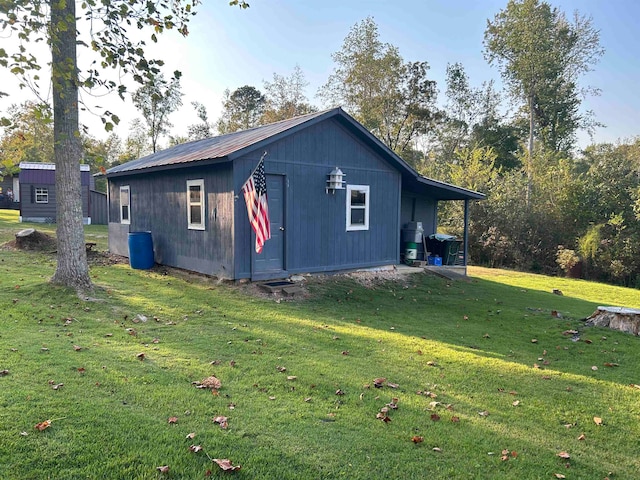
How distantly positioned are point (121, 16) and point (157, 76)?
1.81 feet

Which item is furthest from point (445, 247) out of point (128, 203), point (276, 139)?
point (128, 203)

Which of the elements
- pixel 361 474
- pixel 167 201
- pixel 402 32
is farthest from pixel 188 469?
pixel 402 32

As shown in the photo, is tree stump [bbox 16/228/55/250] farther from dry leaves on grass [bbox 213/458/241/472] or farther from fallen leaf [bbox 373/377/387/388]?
dry leaves on grass [bbox 213/458/241/472]

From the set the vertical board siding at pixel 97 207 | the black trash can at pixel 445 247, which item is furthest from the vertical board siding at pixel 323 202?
the vertical board siding at pixel 97 207

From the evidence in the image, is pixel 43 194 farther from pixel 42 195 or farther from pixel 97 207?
pixel 97 207

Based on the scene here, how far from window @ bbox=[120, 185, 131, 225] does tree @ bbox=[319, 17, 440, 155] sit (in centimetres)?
1954

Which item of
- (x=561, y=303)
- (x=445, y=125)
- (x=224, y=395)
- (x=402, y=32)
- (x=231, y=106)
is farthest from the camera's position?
(x=231, y=106)

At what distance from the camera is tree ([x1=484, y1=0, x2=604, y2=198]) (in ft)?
80.6

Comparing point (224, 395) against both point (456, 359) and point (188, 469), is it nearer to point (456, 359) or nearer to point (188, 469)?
point (188, 469)

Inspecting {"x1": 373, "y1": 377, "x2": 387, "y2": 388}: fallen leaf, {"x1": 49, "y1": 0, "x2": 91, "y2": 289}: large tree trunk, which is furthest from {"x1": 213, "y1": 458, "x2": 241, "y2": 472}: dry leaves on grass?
{"x1": 49, "y1": 0, "x2": 91, "y2": 289}: large tree trunk

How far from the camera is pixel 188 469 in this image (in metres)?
2.79

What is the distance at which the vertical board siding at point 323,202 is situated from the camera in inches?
382

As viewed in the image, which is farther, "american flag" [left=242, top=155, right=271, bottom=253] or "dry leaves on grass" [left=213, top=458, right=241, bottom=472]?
"american flag" [left=242, top=155, right=271, bottom=253]

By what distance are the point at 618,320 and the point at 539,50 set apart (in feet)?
70.8
